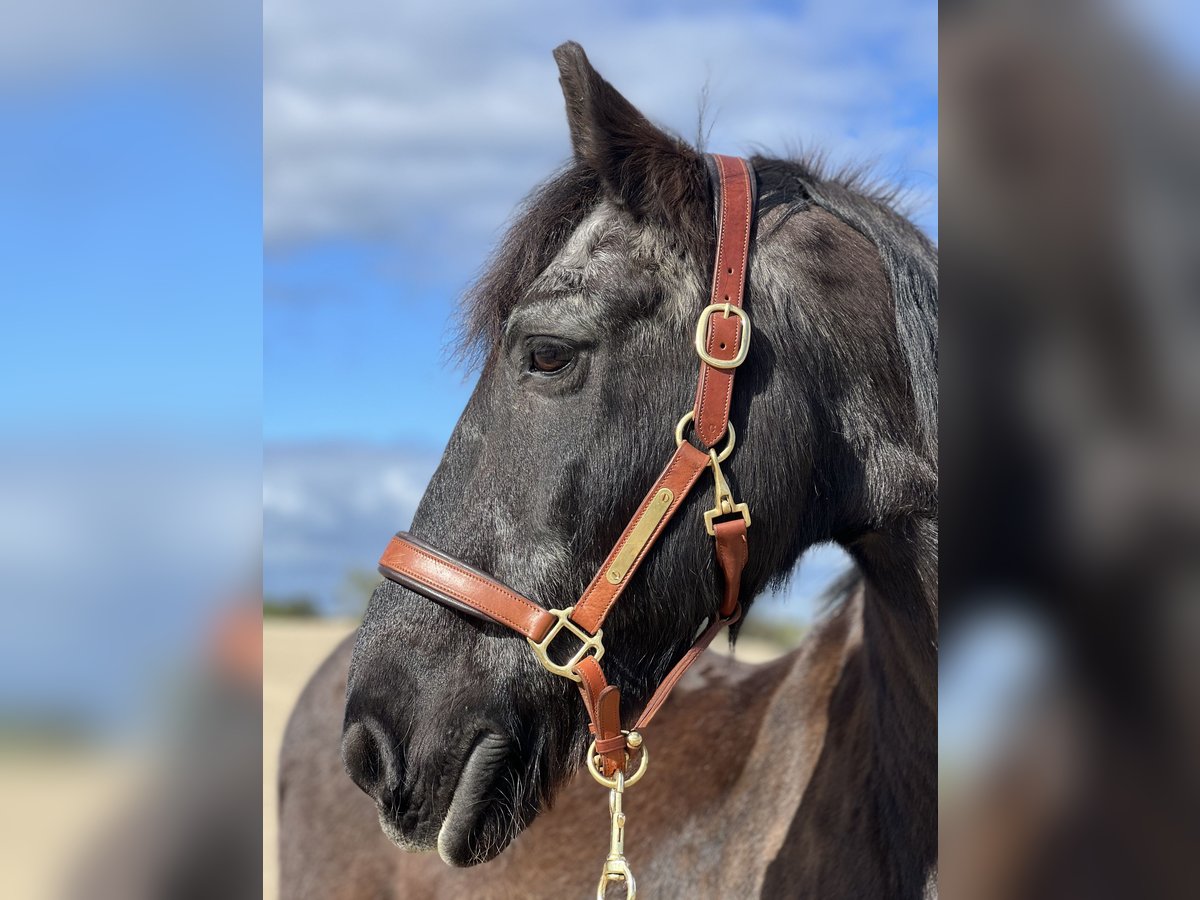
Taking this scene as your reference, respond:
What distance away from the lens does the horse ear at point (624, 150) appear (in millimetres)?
2111

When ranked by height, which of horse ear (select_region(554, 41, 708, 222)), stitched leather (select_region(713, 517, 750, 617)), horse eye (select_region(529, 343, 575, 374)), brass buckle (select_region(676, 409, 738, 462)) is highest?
horse ear (select_region(554, 41, 708, 222))

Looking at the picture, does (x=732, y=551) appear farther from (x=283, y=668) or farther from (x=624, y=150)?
(x=283, y=668)

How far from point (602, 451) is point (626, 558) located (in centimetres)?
23

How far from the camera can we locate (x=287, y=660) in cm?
2158

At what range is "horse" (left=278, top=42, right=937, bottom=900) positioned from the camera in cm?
201

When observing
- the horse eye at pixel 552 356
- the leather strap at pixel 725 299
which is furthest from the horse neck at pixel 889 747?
the horse eye at pixel 552 356

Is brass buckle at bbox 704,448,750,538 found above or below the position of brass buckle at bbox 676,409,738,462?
below

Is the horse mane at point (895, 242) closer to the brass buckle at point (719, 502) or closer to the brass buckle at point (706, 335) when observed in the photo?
the brass buckle at point (706, 335)

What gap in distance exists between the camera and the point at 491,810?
2.09 meters

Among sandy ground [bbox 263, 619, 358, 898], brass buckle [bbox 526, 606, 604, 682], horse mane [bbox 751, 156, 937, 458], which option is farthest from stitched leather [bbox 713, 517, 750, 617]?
sandy ground [bbox 263, 619, 358, 898]

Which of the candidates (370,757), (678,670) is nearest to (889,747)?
(678,670)
